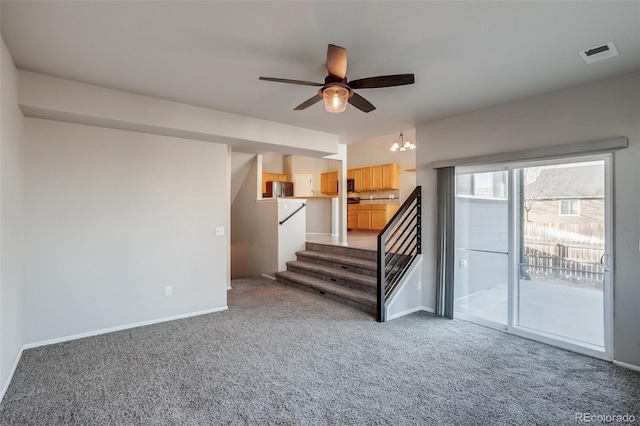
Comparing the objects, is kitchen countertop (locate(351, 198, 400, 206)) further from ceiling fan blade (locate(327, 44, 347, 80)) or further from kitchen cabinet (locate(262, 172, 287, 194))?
ceiling fan blade (locate(327, 44, 347, 80))

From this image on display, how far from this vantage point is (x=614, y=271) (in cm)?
298

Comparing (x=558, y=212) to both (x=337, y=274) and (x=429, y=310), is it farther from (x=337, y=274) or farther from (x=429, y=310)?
(x=337, y=274)

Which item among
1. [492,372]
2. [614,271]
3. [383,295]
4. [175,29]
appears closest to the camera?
[175,29]

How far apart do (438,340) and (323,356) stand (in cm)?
132

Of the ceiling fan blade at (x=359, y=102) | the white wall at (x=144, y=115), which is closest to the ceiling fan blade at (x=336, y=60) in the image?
the ceiling fan blade at (x=359, y=102)

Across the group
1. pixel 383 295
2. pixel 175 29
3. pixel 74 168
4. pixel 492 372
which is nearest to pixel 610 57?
pixel 492 372

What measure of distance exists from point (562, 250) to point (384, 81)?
8.95 ft

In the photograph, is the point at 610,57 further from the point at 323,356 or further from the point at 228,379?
the point at 228,379

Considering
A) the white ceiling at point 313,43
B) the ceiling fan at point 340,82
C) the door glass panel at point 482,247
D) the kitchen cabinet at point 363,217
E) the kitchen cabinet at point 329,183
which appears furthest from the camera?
the kitchen cabinet at point 329,183

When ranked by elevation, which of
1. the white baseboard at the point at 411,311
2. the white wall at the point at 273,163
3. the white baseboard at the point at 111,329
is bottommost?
the white baseboard at the point at 411,311

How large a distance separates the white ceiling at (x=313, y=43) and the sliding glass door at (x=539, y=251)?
1.02 m

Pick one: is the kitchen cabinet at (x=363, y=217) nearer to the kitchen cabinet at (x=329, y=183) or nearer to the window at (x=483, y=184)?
the kitchen cabinet at (x=329, y=183)

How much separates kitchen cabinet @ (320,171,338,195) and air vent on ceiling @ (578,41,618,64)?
22.1 ft

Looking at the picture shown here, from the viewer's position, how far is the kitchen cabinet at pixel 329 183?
9227mm
